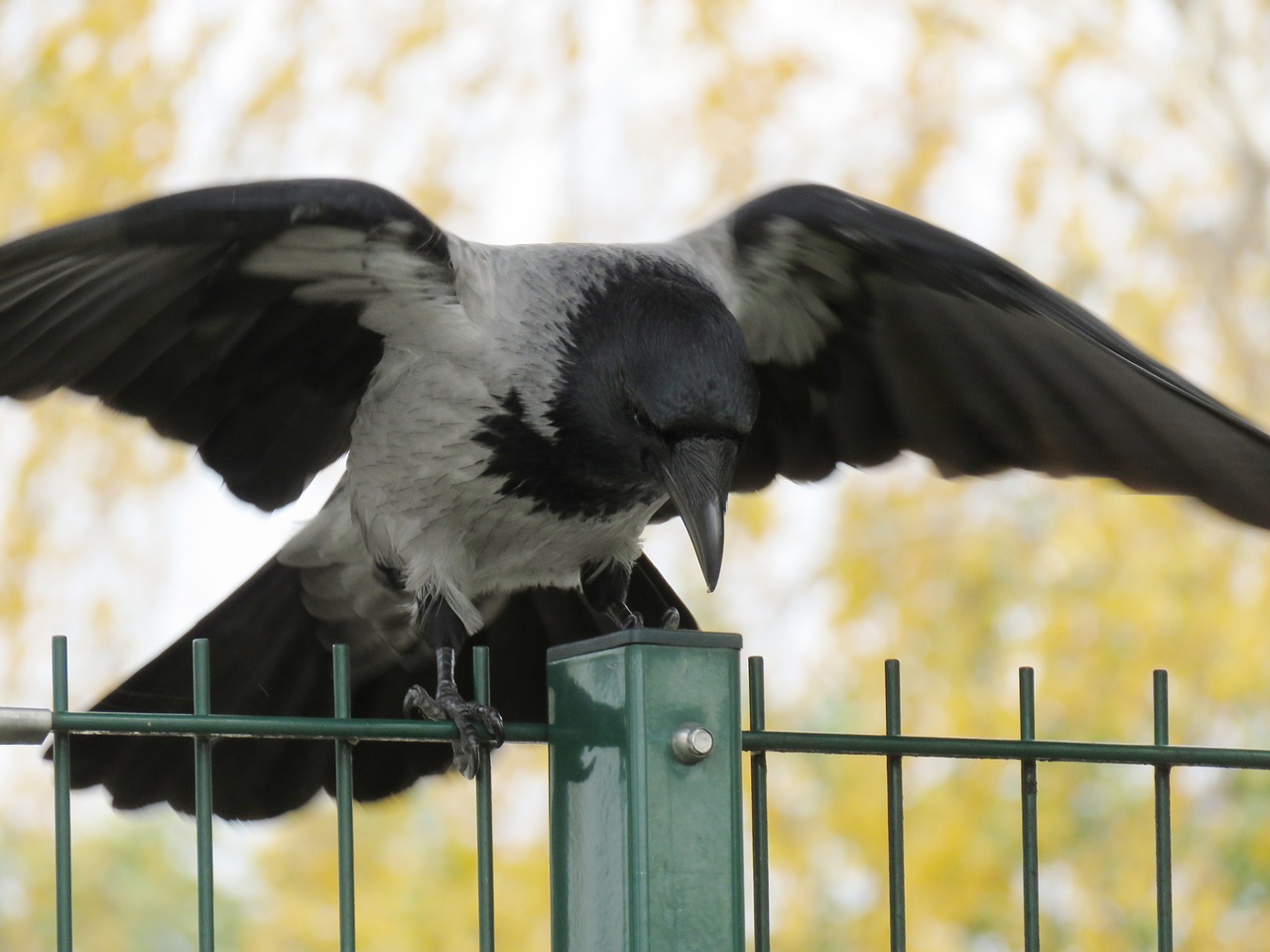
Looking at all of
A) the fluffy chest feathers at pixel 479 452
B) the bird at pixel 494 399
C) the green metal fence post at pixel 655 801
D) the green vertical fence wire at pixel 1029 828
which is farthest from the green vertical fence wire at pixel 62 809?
the fluffy chest feathers at pixel 479 452

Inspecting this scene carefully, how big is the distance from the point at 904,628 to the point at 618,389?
4.27m

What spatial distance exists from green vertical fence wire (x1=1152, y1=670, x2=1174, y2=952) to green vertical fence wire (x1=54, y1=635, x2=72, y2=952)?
5.16 ft

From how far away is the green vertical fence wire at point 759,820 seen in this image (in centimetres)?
221

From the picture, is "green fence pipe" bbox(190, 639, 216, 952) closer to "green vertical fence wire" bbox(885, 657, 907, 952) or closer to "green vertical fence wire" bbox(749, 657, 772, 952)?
"green vertical fence wire" bbox(749, 657, 772, 952)

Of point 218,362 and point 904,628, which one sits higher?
point 218,362

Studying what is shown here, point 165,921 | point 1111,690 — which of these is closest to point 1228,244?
point 1111,690

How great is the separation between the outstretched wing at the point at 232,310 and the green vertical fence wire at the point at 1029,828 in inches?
61.1

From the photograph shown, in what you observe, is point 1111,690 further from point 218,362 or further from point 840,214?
point 218,362

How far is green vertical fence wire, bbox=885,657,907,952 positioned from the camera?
2320mm

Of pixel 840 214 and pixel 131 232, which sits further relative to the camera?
pixel 840 214

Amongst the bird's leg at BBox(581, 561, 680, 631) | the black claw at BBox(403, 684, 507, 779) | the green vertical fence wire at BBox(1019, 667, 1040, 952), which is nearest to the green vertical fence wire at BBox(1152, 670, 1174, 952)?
the green vertical fence wire at BBox(1019, 667, 1040, 952)

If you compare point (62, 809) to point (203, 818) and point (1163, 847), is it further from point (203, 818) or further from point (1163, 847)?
point (1163, 847)

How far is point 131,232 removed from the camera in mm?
2885

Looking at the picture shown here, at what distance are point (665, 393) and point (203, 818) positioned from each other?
55.5 inches
